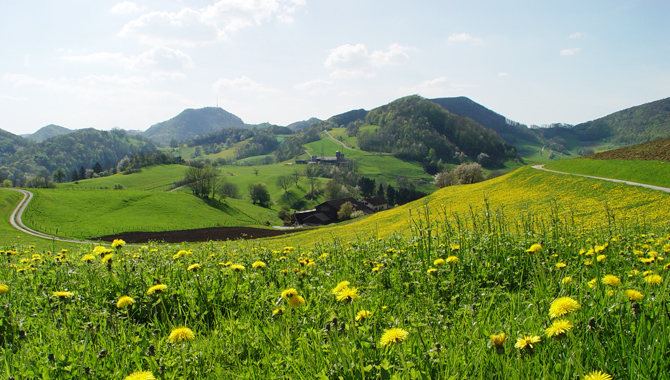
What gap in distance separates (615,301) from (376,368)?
235cm

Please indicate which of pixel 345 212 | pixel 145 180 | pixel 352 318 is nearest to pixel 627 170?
pixel 352 318

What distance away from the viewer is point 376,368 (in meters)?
2.62

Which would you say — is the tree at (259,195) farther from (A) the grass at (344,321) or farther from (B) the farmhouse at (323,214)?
(A) the grass at (344,321)

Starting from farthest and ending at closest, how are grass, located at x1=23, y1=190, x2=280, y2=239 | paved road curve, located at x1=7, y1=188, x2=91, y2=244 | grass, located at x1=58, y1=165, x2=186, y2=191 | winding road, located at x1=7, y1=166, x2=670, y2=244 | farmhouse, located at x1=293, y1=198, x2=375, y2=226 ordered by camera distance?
grass, located at x1=58, y1=165, x2=186, y2=191 → farmhouse, located at x1=293, y1=198, x2=375, y2=226 → grass, located at x1=23, y1=190, x2=280, y2=239 → paved road curve, located at x1=7, y1=188, x2=91, y2=244 → winding road, located at x1=7, y1=166, x2=670, y2=244

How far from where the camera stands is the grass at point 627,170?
96.7 ft

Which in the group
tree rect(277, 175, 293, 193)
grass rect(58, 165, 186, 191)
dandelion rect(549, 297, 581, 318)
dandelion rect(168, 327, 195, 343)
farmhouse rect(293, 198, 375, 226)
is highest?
grass rect(58, 165, 186, 191)

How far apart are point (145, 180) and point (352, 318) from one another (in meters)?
160

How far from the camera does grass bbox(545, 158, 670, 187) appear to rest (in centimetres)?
2947

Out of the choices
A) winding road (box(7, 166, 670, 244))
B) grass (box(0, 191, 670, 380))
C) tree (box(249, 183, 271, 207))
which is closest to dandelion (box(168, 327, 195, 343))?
grass (box(0, 191, 670, 380))

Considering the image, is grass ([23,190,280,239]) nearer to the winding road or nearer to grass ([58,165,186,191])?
Answer: the winding road

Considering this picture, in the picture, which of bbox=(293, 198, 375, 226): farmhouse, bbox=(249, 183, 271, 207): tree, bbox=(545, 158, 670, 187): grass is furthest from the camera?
bbox=(249, 183, 271, 207): tree

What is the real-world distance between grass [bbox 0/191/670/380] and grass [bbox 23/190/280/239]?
65.1 meters

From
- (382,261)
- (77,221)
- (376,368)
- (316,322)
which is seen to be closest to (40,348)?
(316,322)

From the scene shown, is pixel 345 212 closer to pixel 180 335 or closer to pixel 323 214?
pixel 323 214
